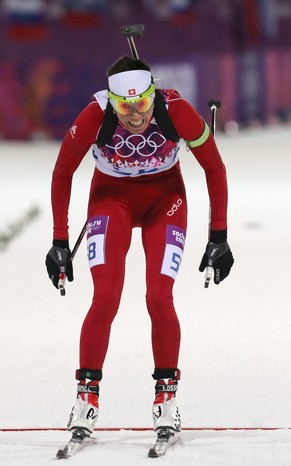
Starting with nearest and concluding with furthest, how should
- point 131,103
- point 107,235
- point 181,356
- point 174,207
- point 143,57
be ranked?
point 131,103 → point 107,235 → point 174,207 → point 181,356 → point 143,57

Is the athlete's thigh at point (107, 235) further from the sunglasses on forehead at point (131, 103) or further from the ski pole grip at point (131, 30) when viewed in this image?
the ski pole grip at point (131, 30)

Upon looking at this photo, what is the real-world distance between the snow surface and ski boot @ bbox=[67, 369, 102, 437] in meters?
0.11

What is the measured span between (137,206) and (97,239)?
33 cm

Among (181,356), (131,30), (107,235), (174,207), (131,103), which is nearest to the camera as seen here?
(131,103)

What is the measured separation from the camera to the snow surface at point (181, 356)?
584 cm

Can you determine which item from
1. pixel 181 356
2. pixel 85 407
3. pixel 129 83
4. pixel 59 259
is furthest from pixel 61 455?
pixel 181 356

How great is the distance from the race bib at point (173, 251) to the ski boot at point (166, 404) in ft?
1.56

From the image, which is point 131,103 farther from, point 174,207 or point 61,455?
point 61,455

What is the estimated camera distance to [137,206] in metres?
6.21

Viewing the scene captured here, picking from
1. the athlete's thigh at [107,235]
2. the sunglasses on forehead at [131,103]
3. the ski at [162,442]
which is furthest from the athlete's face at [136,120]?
the ski at [162,442]

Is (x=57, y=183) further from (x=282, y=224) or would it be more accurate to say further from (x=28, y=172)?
(x=28, y=172)

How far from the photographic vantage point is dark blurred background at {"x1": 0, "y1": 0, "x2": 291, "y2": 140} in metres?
26.2

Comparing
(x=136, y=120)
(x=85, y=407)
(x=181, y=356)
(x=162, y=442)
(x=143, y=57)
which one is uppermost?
(x=136, y=120)

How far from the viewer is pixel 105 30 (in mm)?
29391
